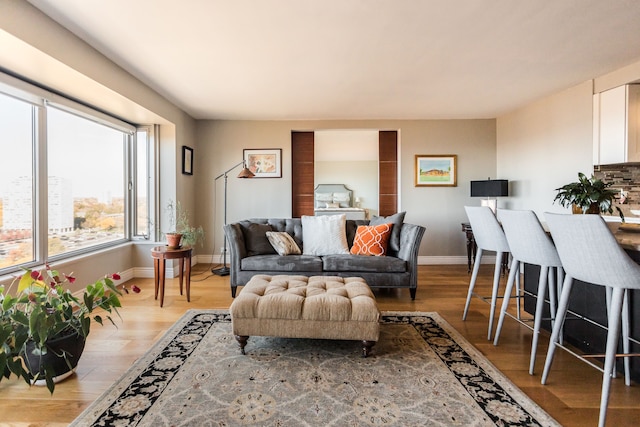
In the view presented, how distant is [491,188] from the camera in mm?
4703

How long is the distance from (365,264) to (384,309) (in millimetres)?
485

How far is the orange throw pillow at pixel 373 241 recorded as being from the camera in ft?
12.1

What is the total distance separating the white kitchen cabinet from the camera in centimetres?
330

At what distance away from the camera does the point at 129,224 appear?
4504 mm

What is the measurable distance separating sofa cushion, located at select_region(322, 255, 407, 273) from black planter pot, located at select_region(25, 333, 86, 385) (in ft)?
6.99

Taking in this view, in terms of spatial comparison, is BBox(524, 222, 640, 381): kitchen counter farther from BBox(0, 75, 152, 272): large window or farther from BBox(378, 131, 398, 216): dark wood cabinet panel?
BBox(0, 75, 152, 272): large window

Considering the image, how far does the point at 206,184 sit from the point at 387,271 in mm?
3358

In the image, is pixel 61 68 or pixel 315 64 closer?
pixel 61 68

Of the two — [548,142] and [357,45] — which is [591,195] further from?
[548,142]

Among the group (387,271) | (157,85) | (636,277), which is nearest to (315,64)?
(157,85)

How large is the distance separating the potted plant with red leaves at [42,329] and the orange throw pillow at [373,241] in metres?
2.43

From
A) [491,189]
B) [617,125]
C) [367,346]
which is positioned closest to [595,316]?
[367,346]

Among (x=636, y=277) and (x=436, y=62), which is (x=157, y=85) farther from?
(x=636, y=277)

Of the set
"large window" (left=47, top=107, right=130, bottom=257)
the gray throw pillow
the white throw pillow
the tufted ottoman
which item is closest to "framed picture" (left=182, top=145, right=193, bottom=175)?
"large window" (left=47, top=107, right=130, bottom=257)
